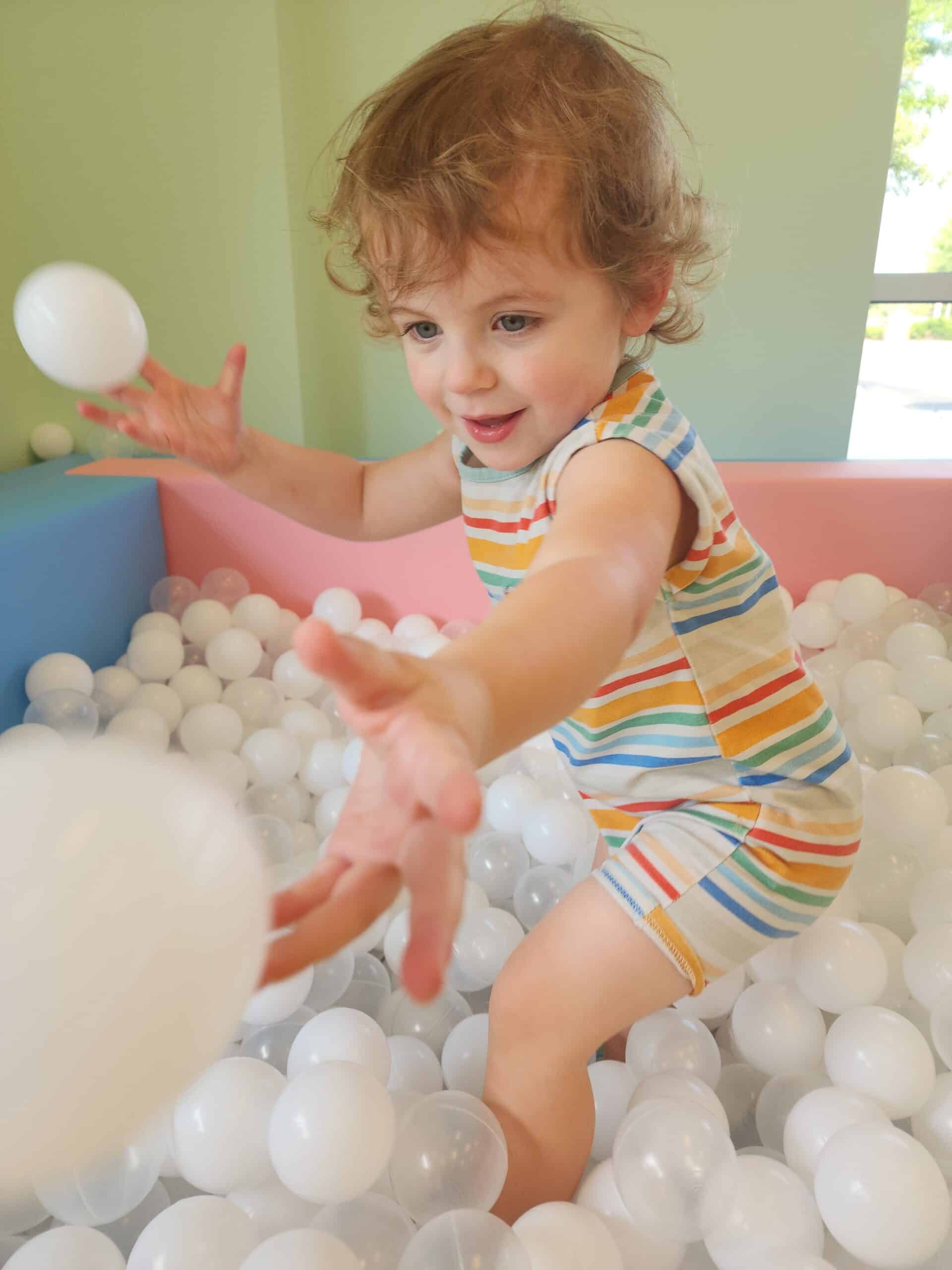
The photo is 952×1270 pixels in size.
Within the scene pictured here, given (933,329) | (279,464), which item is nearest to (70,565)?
(279,464)

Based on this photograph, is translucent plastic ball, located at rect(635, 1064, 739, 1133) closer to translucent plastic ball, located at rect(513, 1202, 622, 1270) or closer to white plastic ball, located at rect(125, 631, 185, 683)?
translucent plastic ball, located at rect(513, 1202, 622, 1270)

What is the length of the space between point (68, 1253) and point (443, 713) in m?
0.48

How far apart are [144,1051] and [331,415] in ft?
5.68

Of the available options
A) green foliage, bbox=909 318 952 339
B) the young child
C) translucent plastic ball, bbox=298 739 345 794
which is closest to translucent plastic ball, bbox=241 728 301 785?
translucent plastic ball, bbox=298 739 345 794

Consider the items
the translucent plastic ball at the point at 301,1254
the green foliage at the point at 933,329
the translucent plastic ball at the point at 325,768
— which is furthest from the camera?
the green foliage at the point at 933,329

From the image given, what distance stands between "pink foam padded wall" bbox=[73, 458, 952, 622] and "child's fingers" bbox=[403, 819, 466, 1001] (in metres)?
1.15

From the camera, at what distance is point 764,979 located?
850 millimetres

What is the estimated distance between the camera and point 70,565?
1.28 metres

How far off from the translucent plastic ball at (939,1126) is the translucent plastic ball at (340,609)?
3.10 feet

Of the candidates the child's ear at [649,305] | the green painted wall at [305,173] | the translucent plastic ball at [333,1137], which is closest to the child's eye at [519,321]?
the child's ear at [649,305]

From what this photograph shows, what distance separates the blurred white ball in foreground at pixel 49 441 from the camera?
1.62m

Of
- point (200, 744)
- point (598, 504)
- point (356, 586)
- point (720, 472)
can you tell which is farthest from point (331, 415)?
point (598, 504)

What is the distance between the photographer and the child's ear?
722mm

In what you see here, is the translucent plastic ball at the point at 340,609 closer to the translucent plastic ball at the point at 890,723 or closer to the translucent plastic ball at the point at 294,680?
the translucent plastic ball at the point at 294,680
